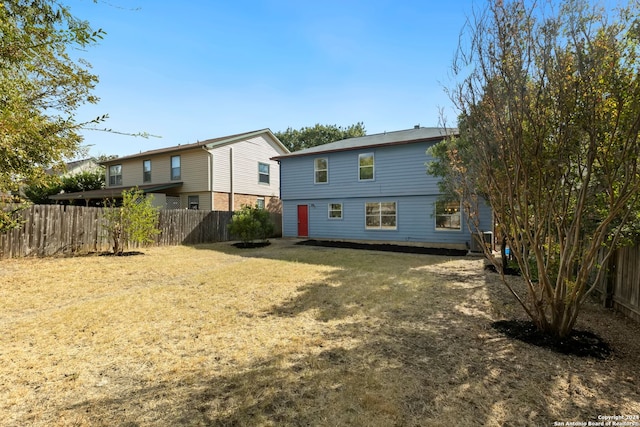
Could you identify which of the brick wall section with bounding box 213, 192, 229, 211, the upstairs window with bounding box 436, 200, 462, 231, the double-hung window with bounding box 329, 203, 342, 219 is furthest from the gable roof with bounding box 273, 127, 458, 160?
the brick wall section with bounding box 213, 192, 229, 211

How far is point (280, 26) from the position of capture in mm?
8531

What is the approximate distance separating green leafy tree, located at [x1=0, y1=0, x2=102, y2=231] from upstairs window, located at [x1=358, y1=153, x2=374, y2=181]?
13.0m

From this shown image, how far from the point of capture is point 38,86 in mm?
4070

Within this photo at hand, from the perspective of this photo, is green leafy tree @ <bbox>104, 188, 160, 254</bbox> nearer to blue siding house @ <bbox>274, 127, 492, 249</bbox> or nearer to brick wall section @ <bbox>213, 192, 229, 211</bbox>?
brick wall section @ <bbox>213, 192, 229, 211</bbox>

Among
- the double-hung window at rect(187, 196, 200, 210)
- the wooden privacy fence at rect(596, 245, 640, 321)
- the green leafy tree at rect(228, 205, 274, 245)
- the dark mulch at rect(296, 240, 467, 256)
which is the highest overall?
the double-hung window at rect(187, 196, 200, 210)

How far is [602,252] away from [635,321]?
1.62 m

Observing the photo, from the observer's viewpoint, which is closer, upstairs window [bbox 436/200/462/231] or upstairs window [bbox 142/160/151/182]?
upstairs window [bbox 436/200/462/231]

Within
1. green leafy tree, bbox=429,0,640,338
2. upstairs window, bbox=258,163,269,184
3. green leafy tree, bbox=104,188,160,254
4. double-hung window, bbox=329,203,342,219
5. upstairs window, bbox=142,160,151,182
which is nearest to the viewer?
green leafy tree, bbox=429,0,640,338

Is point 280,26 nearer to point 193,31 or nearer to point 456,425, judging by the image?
point 193,31

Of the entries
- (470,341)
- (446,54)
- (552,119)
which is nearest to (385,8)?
(446,54)

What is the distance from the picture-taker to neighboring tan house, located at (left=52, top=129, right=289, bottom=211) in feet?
61.1

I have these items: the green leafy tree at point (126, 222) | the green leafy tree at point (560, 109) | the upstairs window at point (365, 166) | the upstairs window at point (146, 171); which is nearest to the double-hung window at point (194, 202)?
the upstairs window at point (146, 171)

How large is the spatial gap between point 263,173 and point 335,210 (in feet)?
25.1

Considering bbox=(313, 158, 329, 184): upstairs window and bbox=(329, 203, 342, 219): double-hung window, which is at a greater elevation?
bbox=(313, 158, 329, 184): upstairs window
